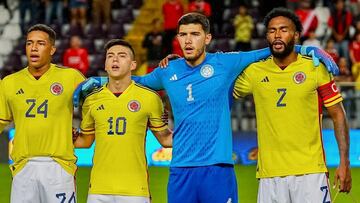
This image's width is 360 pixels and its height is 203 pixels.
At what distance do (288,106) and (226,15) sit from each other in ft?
54.2

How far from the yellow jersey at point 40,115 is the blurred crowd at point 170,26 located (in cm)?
998

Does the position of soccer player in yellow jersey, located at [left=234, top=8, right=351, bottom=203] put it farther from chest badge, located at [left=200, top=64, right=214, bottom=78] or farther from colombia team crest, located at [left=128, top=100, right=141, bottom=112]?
colombia team crest, located at [left=128, top=100, right=141, bottom=112]

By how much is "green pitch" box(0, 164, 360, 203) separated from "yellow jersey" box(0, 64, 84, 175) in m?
4.81

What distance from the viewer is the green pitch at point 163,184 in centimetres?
1427

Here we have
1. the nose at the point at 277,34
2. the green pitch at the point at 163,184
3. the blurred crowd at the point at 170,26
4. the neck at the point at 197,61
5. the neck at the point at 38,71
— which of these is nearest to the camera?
the nose at the point at 277,34

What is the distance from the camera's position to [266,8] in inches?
955

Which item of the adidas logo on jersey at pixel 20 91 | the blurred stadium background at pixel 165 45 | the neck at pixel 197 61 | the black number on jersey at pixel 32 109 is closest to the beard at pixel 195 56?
the neck at pixel 197 61

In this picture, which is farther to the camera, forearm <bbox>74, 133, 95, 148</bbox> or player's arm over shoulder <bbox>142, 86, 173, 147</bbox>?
forearm <bbox>74, 133, 95, 148</bbox>

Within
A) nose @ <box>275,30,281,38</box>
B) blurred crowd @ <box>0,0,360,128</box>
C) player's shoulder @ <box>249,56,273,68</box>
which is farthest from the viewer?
blurred crowd @ <box>0,0,360,128</box>

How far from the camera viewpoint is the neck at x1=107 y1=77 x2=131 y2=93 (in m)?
8.81

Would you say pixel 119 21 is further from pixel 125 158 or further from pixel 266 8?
pixel 125 158

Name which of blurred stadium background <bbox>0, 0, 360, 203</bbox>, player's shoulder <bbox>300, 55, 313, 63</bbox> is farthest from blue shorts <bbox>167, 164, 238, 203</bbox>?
blurred stadium background <bbox>0, 0, 360, 203</bbox>

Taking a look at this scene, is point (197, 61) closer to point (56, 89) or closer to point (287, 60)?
point (287, 60)

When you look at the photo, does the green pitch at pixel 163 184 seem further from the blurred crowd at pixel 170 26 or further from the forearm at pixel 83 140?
the forearm at pixel 83 140
